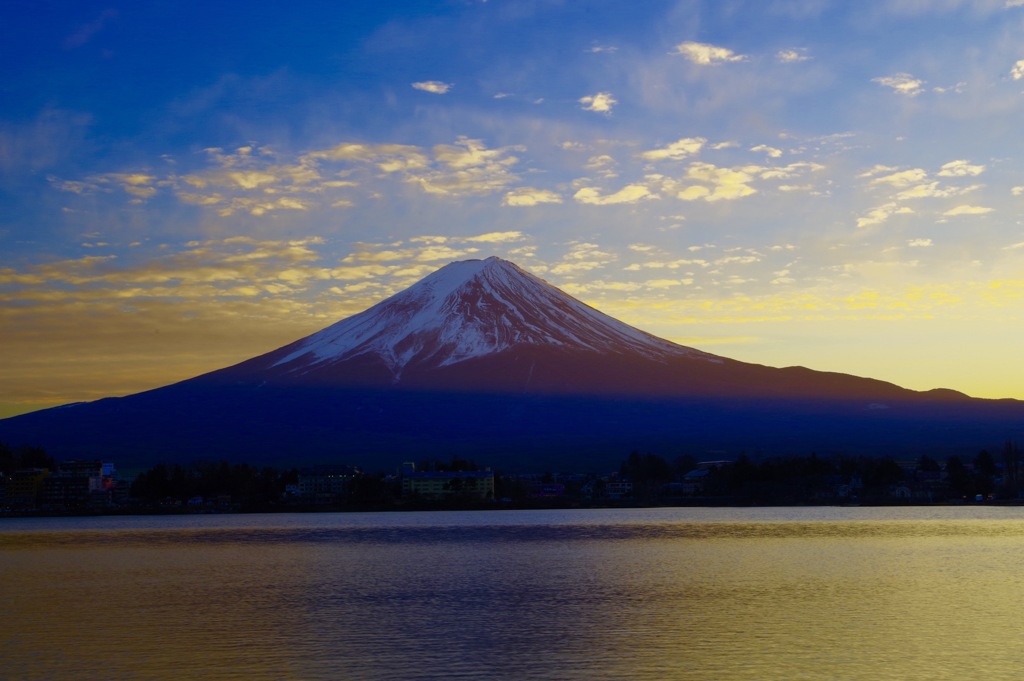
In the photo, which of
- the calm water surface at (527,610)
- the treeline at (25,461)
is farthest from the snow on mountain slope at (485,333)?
the calm water surface at (527,610)

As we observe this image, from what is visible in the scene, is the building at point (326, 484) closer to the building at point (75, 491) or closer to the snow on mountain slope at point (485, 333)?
the building at point (75, 491)

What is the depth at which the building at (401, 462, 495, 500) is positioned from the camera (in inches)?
3836

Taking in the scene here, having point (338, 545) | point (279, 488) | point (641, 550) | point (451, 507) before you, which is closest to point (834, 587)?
point (641, 550)

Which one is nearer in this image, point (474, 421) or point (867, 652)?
point (867, 652)

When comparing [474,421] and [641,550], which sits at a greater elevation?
[474,421]

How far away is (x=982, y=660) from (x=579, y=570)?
17.0 metres

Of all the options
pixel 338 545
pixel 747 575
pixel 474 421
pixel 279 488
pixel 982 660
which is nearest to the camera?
pixel 982 660

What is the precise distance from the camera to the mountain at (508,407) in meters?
160

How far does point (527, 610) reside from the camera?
2456 centimetres

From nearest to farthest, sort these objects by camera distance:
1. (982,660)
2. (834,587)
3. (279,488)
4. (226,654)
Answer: (982,660) → (226,654) → (834,587) → (279,488)

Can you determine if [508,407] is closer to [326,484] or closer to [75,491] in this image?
[326,484]

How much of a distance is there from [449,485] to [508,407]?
75673 millimetres

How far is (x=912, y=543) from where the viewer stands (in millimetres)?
42938

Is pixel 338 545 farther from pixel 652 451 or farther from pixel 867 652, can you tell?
pixel 652 451
